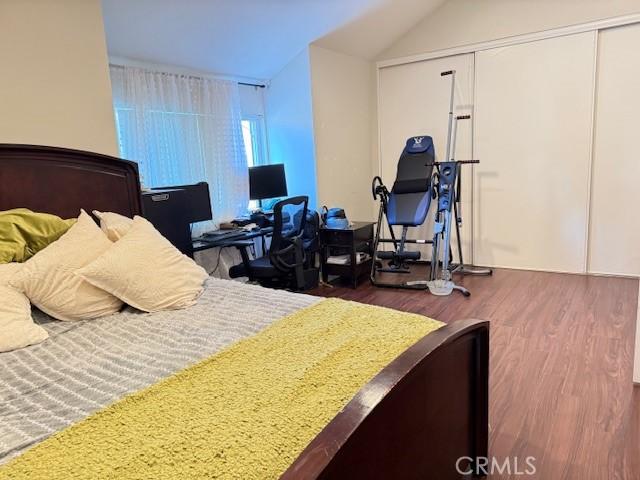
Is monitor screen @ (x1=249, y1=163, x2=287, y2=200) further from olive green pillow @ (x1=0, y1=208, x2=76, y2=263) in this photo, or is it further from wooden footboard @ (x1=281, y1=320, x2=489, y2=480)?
wooden footboard @ (x1=281, y1=320, x2=489, y2=480)

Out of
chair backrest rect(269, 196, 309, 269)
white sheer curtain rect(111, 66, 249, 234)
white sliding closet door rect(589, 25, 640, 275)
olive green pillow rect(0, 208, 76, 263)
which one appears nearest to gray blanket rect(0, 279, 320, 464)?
olive green pillow rect(0, 208, 76, 263)

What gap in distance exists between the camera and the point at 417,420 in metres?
1.23

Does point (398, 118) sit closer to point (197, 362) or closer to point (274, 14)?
point (274, 14)

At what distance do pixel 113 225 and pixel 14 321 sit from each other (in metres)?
0.66

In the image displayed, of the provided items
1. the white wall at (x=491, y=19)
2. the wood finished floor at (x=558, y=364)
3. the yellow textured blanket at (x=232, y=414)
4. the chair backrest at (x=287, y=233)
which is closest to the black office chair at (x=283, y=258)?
the chair backrest at (x=287, y=233)

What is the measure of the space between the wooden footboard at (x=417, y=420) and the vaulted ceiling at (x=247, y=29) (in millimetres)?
2999

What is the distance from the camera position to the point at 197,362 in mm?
1329

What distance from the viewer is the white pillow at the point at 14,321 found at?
155 cm

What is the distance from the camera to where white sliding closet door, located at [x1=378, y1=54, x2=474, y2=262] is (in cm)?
470

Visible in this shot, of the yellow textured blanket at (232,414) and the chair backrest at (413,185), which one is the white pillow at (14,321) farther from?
the chair backrest at (413,185)

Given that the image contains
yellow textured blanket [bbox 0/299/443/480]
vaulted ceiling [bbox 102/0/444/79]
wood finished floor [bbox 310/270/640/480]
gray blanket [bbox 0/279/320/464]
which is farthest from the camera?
vaulted ceiling [bbox 102/0/444/79]

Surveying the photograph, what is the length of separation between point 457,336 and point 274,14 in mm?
3268

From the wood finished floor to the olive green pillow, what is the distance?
2111 mm

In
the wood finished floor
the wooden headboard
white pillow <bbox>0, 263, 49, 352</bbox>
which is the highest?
the wooden headboard
